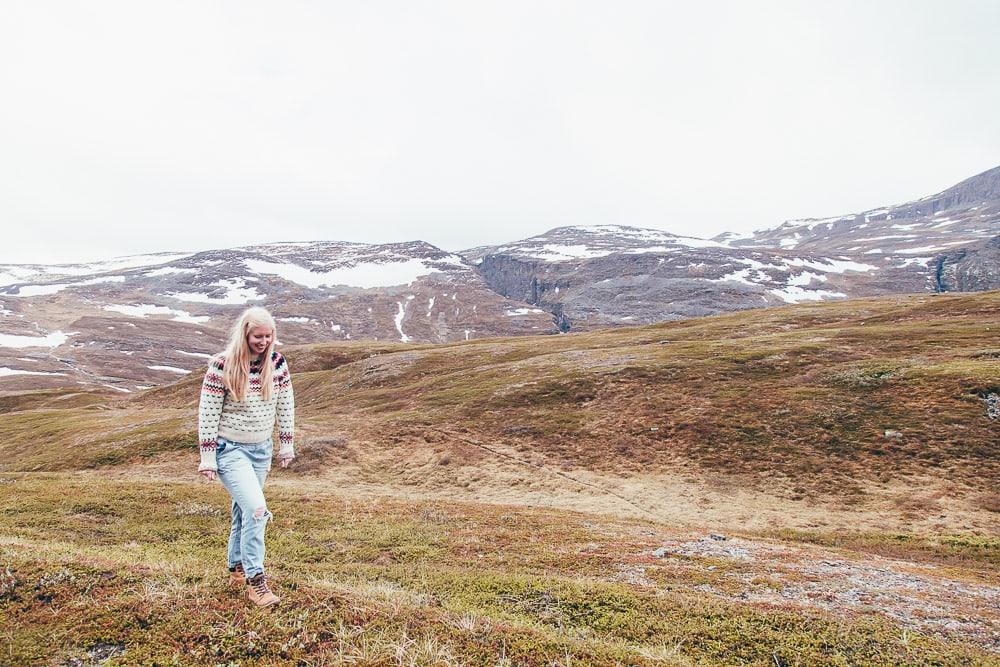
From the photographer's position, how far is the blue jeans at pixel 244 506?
30.1 feet

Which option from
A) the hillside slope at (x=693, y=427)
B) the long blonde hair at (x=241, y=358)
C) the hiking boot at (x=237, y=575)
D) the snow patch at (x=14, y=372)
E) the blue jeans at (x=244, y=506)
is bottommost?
the snow patch at (x=14, y=372)

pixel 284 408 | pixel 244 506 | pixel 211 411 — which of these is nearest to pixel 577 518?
pixel 284 408

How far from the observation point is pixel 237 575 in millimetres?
9477

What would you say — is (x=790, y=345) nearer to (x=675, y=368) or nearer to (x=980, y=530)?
(x=675, y=368)

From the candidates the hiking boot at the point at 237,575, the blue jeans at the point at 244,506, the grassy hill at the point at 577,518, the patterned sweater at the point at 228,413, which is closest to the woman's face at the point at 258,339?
the patterned sweater at the point at 228,413

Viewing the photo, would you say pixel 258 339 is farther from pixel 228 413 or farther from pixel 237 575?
pixel 237 575

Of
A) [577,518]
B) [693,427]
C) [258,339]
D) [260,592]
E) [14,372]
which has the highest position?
[258,339]

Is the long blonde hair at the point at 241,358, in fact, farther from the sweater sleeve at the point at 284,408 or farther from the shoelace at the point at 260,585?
the shoelace at the point at 260,585

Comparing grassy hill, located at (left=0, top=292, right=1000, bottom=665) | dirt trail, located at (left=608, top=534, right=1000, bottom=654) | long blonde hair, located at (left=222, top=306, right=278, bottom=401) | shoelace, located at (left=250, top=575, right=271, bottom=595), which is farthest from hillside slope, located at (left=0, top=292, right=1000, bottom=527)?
long blonde hair, located at (left=222, top=306, right=278, bottom=401)

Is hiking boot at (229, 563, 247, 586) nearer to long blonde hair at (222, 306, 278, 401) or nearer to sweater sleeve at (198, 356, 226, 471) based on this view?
sweater sleeve at (198, 356, 226, 471)

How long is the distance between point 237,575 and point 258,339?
4.47 m

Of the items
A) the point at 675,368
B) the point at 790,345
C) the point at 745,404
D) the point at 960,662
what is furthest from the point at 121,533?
the point at 790,345

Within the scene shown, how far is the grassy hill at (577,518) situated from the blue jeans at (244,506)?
0.69 meters

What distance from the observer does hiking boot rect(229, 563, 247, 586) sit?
9.41 metres
